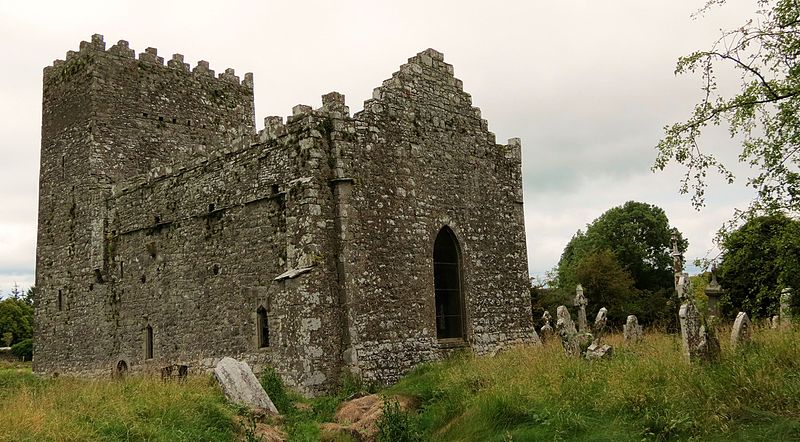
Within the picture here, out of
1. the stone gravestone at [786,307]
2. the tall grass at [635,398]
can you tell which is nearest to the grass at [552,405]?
the tall grass at [635,398]

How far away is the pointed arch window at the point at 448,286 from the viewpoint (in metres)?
18.8

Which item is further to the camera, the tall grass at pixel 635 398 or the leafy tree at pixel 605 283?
the leafy tree at pixel 605 283

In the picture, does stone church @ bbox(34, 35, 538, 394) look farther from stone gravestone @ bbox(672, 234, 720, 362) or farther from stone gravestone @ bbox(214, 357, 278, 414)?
stone gravestone @ bbox(672, 234, 720, 362)

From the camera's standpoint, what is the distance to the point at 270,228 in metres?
16.8

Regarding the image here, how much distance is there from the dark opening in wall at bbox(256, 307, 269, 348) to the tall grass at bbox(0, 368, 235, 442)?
432 cm

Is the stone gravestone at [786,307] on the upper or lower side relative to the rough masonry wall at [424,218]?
lower

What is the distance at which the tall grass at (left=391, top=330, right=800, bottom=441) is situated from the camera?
911cm

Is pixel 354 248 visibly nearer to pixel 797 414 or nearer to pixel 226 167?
pixel 226 167

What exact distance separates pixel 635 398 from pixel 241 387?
21.6 feet

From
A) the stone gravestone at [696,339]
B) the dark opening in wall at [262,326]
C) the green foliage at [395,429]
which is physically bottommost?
the green foliage at [395,429]

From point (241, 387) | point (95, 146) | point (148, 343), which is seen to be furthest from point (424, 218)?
point (95, 146)

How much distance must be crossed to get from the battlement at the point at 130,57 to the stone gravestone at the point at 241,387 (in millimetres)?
14245

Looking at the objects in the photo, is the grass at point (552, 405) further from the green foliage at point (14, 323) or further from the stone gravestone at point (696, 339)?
Answer: the green foliage at point (14, 323)

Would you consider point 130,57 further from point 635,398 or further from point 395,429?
point 635,398
